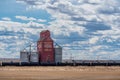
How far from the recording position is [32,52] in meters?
118

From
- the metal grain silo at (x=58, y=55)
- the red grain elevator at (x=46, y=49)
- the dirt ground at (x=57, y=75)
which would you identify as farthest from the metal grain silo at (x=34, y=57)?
the dirt ground at (x=57, y=75)

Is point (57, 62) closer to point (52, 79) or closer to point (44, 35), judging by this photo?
point (44, 35)

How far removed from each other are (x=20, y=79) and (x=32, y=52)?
6126 centimetres

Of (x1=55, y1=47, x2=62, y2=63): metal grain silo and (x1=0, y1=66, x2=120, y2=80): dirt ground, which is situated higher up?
(x1=55, y1=47, x2=62, y2=63): metal grain silo

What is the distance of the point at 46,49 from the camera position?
4656 inches

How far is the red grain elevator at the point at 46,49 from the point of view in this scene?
118250 mm

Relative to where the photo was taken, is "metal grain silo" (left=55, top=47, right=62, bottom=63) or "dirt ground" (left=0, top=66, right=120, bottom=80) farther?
"metal grain silo" (left=55, top=47, right=62, bottom=63)

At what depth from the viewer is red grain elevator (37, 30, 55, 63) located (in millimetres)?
118250

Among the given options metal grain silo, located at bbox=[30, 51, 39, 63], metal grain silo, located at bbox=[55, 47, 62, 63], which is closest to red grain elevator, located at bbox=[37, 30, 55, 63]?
metal grain silo, located at bbox=[30, 51, 39, 63]

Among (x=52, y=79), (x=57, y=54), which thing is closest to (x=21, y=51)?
(x=57, y=54)

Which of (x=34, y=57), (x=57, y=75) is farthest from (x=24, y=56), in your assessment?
(x=57, y=75)

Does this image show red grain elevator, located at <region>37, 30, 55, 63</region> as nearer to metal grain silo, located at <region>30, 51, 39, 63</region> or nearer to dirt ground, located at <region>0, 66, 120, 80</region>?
metal grain silo, located at <region>30, 51, 39, 63</region>

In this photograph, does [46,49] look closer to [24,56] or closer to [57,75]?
[24,56]

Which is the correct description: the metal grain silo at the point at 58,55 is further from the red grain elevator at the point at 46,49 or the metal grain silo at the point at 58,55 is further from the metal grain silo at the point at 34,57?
the metal grain silo at the point at 34,57
